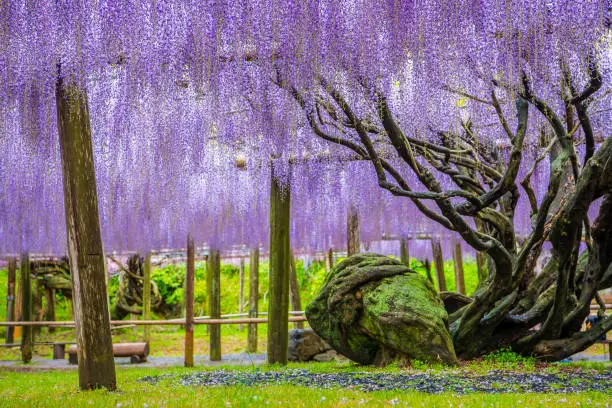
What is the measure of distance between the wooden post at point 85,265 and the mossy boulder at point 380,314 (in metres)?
3.25

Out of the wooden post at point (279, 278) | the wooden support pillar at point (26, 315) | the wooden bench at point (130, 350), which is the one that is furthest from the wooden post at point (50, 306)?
the wooden post at point (279, 278)

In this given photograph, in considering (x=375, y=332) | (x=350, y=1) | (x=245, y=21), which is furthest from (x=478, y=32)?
(x=375, y=332)

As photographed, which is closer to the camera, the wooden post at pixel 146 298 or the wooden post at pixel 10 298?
the wooden post at pixel 146 298

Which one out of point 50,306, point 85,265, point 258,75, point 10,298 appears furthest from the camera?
A: point 50,306

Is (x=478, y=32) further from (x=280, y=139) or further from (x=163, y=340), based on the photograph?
(x=163, y=340)

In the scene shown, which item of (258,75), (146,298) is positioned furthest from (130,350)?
(258,75)

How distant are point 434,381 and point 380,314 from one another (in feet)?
5.98

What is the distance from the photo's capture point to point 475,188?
843 centimetres

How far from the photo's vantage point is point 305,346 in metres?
10.6

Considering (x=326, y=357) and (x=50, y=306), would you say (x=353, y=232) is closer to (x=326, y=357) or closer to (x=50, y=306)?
(x=326, y=357)

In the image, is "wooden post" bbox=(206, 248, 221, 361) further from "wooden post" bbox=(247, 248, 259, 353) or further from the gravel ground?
the gravel ground

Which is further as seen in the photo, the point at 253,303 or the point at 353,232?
the point at 253,303

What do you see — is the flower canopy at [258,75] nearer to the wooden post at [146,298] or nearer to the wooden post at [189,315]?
the wooden post at [189,315]

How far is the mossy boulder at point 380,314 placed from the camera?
7.51 metres
